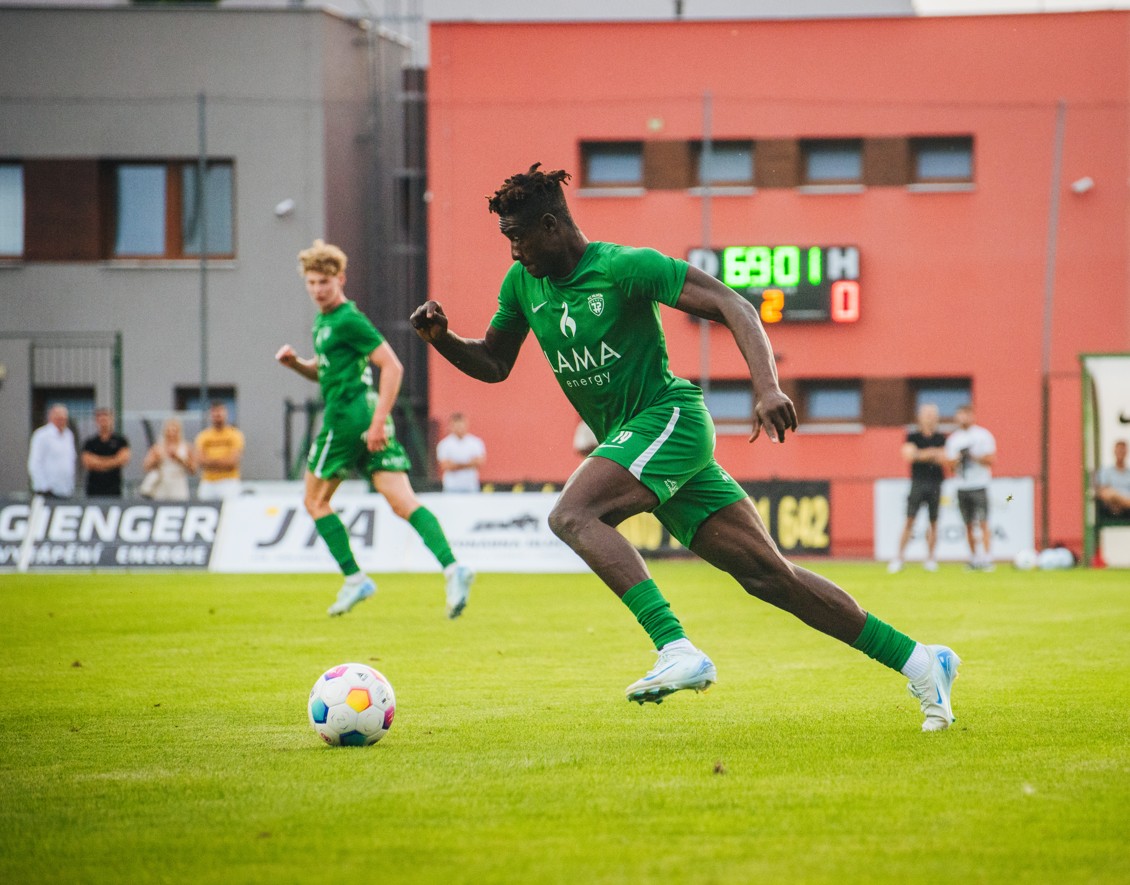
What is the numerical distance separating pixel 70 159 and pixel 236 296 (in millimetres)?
3941

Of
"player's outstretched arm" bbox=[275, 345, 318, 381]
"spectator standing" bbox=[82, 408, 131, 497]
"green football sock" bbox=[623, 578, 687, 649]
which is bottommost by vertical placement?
"spectator standing" bbox=[82, 408, 131, 497]

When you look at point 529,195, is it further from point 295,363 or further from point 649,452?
point 295,363

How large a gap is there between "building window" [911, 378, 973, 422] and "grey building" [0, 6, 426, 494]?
976cm

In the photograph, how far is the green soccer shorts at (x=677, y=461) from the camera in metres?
6.04

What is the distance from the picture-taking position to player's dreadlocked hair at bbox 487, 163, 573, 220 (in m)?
6.09

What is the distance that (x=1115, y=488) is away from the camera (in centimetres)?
2100

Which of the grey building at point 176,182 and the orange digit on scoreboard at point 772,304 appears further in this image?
the grey building at point 176,182

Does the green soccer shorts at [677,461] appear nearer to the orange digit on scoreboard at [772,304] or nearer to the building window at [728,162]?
the orange digit on scoreboard at [772,304]

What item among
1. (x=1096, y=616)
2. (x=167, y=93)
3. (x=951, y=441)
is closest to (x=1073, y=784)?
(x=1096, y=616)

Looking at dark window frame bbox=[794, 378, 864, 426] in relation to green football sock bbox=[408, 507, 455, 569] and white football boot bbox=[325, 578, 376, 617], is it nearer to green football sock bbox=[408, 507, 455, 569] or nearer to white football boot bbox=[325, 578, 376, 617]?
green football sock bbox=[408, 507, 455, 569]

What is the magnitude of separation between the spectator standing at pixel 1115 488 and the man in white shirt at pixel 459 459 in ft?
27.7

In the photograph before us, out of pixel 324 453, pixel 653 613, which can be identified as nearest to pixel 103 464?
pixel 324 453

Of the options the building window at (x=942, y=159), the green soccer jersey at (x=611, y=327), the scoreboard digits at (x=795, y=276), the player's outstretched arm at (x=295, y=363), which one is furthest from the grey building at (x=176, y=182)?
the green soccer jersey at (x=611, y=327)

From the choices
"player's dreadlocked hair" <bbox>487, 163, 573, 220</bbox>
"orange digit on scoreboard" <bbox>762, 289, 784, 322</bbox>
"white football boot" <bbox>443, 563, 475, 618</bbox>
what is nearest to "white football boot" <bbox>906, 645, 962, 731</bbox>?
"player's dreadlocked hair" <bbox>487, 163, 573, 220</bbox>
